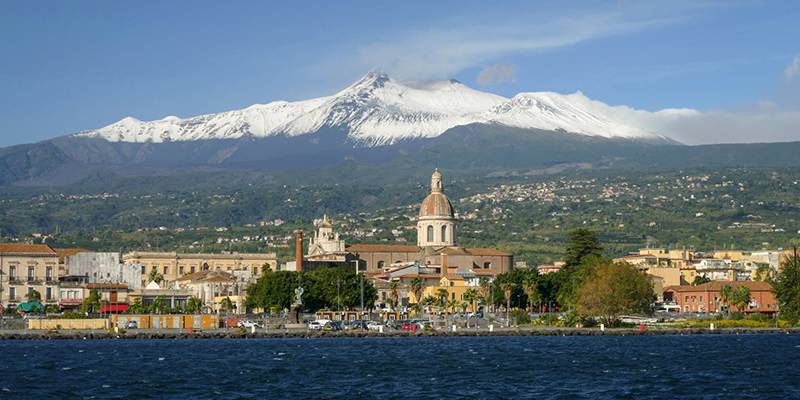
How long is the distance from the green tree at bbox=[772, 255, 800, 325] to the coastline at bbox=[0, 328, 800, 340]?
3.93m

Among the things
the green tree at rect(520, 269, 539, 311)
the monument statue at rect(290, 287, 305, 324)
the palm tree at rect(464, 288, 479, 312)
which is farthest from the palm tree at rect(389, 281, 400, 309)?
the monument statue at rect(290, 287, 305, 324)

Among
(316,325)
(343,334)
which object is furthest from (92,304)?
(343,334)

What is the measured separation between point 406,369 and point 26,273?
91421 mm

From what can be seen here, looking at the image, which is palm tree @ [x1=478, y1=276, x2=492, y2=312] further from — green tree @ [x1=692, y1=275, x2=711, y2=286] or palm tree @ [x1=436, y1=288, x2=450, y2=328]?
green tree @ [x1=692, y1=275, x2=711, y2=286]

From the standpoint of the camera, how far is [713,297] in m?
172

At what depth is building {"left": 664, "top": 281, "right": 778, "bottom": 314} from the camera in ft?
544

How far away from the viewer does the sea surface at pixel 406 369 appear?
67125 millimetres

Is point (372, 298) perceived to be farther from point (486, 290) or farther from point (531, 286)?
point (531, 286)

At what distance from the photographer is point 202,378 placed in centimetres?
7462

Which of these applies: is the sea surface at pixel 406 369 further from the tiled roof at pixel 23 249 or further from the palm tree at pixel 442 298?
the palm tree at pixel 442 298

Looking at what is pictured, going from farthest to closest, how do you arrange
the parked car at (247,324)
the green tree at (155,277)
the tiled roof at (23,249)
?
1. the green tree at (155,277)
2. the tiled roof at (23,249)
3. the parked car at (247,324)

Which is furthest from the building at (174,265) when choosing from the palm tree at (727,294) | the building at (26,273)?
the palm tree at (727,294)

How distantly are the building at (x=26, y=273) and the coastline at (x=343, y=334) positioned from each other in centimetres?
3825

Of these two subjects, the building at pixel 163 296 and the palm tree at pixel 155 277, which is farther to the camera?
the palm tree at pixel 155 277
